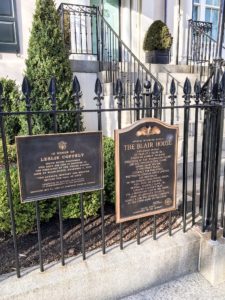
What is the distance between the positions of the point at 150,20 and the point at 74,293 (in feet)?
26.4

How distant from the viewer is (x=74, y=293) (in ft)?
6.45

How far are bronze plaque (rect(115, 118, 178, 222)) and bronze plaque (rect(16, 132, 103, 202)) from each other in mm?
183

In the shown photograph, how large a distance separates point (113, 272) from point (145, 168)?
85 centimetres

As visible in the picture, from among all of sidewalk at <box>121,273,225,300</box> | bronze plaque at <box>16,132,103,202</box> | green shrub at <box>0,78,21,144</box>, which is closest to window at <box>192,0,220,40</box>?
green shrub at <box>0,78,21,144</box>

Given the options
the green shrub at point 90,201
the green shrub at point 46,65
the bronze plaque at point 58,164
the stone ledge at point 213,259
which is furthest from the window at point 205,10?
the bronze plaque at point 58,164

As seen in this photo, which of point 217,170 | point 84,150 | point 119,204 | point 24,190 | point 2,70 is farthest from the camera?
point 2,70

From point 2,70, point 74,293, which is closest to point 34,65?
point 2,70

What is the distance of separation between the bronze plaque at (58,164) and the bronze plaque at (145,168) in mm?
183

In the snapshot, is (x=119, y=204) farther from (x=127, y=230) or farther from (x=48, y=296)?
(x=48, y=296)

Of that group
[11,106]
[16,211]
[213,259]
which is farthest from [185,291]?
[11,106]

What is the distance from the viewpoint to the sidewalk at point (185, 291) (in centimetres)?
217

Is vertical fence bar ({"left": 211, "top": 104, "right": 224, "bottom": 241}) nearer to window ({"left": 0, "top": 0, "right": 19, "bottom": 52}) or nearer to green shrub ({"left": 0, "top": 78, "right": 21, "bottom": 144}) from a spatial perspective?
green shrub ({"left": 0, "top": 78, "right": 21, "bottom": 144})

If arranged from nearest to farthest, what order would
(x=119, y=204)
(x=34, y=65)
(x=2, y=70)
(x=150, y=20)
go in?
(x=119, y=204), (x=34, y=65), (x=2, y=70), (x=150, y=20)

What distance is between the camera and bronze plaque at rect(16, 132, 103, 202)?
1758 mm
